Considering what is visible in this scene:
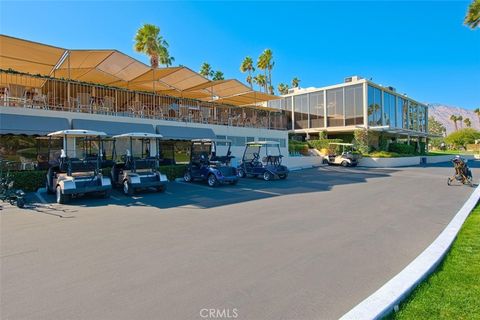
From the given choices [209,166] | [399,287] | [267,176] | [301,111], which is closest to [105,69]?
[209,166]

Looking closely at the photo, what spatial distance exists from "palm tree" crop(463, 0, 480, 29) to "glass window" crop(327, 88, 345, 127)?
18.0 meters

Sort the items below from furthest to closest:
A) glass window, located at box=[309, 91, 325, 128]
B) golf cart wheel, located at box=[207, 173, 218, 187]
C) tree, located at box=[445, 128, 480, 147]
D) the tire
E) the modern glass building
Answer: tree, located at box=[445, 128, 480, 147] → glass window, located at box=[309, 91, 325, 128] → the modern glass building → the tire → golf cart wheel, located at box=[207, 173, 218, 187]

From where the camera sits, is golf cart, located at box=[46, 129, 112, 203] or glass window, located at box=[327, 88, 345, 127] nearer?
golf cart, located at box=[46, 129, 112, 203]

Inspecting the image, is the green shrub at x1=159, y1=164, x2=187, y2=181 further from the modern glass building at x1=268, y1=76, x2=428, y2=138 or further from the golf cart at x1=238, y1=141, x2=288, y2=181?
the modern glass building at x1=268, y1=76, x2=428, y2=138

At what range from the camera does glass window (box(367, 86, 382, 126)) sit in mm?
30984

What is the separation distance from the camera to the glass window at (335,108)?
32.7 m

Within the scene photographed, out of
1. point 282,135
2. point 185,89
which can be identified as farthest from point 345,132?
point 185,89

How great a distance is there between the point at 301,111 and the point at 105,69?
81.7 ft

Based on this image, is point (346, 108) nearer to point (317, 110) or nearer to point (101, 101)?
point (317, 110)

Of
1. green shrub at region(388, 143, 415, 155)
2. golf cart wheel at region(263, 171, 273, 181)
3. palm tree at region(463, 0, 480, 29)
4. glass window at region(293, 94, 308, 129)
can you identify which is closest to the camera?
palm tree at region(463, 0, 480, 29)

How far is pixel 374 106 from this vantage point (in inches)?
1252

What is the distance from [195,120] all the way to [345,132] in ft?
67.4

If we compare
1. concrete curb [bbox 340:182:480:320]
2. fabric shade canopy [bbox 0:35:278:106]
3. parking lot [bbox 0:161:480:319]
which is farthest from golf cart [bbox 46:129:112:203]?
concrete curb [bbox 340:182:480:320]

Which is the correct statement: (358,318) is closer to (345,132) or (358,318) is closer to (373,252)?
(373,252)
